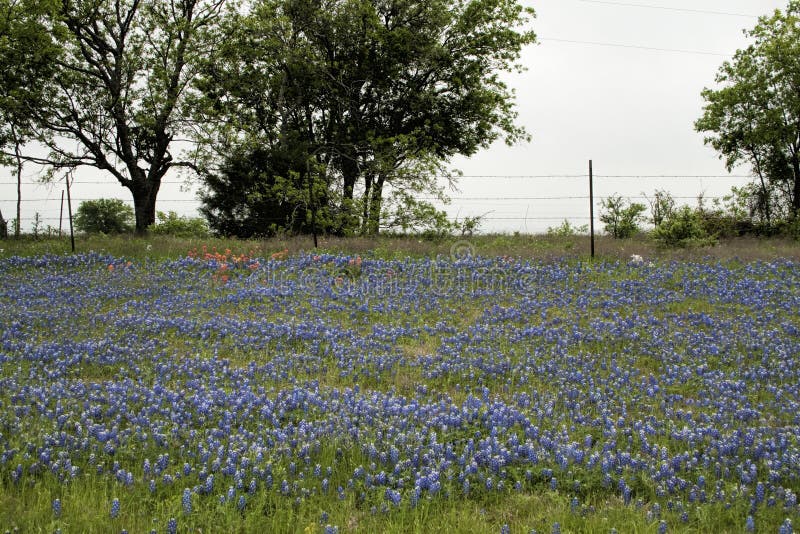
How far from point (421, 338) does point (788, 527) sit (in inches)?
223

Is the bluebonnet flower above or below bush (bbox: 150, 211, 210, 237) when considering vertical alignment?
below

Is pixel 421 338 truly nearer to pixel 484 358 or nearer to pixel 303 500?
pixel 484 358

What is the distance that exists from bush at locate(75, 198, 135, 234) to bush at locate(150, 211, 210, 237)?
10.7m

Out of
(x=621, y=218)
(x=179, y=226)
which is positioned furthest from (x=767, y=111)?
(x=179, y=226)

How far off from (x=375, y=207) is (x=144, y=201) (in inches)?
385

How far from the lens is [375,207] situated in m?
23.9

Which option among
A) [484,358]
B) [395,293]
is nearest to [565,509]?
[484,358]

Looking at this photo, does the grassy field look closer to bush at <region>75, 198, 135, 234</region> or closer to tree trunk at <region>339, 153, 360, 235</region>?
tree trunk at <region>339, 153, 360, 235</region>

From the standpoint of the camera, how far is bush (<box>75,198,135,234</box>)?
35531 mm

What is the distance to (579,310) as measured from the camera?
10.4 m

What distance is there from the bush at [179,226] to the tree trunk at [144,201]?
51 cm

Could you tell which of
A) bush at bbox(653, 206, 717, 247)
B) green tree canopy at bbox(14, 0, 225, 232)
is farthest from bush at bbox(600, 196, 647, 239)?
green tree canopy at bbox(14, 0, 225, 232)

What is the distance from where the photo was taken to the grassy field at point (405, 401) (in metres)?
4.53

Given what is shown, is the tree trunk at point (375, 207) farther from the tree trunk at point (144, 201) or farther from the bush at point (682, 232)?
the bush at point (682, 232)
